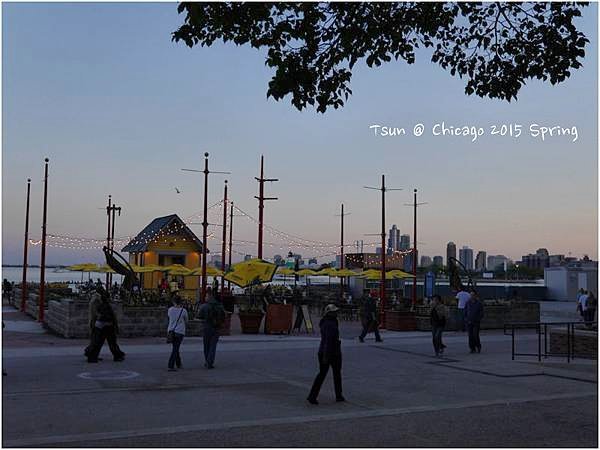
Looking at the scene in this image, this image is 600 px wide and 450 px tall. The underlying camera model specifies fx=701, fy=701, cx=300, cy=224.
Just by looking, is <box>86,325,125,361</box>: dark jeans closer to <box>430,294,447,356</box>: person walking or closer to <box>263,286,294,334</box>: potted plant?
<box>430,294,447,356</box>: person walking

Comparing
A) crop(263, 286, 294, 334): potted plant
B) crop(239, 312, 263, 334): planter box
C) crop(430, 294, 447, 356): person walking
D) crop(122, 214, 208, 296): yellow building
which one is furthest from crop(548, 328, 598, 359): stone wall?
crop(122, 214, 208, 296): yellow building

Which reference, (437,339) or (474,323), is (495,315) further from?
(437,339)

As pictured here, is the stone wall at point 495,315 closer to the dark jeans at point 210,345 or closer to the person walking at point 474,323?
the person walking at point 474,323

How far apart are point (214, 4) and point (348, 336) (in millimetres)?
15667

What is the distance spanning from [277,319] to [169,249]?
22289 mm

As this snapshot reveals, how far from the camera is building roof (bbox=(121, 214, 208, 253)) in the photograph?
143 ft

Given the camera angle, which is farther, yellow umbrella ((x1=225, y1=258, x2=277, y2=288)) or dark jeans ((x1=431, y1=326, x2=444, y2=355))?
yellow umbrella ((x1=225, y1=258, x2=277, y2=288))

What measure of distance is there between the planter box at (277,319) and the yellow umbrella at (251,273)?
141 cm

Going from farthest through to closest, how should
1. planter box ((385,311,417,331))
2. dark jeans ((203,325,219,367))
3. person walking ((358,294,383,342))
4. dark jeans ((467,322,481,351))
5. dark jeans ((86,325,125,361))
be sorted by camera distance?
planter box ((385,311,417,331))
person walking ((358,294,383,342))
dark jeans ((467,322,481,351))
dark jeans ((86,325,125,361))
dark jeans ((203,325,219,367))

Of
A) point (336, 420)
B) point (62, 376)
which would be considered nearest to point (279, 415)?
point (336, 420)

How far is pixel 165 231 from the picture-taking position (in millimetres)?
43906

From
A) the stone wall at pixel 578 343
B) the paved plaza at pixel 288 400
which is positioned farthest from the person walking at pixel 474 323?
the stone wall at pixel 578 343

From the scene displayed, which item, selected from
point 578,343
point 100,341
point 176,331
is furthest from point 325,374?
point 578,343

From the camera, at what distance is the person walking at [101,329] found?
15.1 metres
